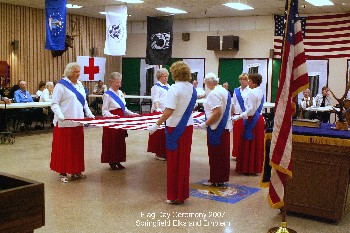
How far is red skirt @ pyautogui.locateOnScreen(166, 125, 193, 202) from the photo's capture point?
5051 millimetres

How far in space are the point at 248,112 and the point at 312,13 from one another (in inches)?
317

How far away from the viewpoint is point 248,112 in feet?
22.1

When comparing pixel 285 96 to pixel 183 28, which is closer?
pixel 285 96

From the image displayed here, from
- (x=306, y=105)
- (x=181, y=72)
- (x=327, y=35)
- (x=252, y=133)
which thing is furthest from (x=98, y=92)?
(x=181, y=72)

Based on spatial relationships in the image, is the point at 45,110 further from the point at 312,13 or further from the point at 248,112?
the point at 312,13

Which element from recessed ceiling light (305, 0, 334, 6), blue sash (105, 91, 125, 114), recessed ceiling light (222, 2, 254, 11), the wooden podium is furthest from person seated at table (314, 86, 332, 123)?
the wooden podium

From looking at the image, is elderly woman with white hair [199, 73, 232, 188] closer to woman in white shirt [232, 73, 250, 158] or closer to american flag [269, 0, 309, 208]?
woman in white shirt [232, 73, 250, 158]

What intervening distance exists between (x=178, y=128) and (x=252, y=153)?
7.42 ft

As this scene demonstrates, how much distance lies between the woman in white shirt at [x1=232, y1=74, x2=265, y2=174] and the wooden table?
2103 mm

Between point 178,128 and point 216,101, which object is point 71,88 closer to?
point 178,128

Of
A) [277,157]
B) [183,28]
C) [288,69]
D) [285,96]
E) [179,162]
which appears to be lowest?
[179,162]

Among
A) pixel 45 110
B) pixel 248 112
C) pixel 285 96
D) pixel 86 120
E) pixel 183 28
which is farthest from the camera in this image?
pixel 183 28

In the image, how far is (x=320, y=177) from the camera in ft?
14.7

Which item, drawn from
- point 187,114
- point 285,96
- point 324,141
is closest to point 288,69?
point 285,96
